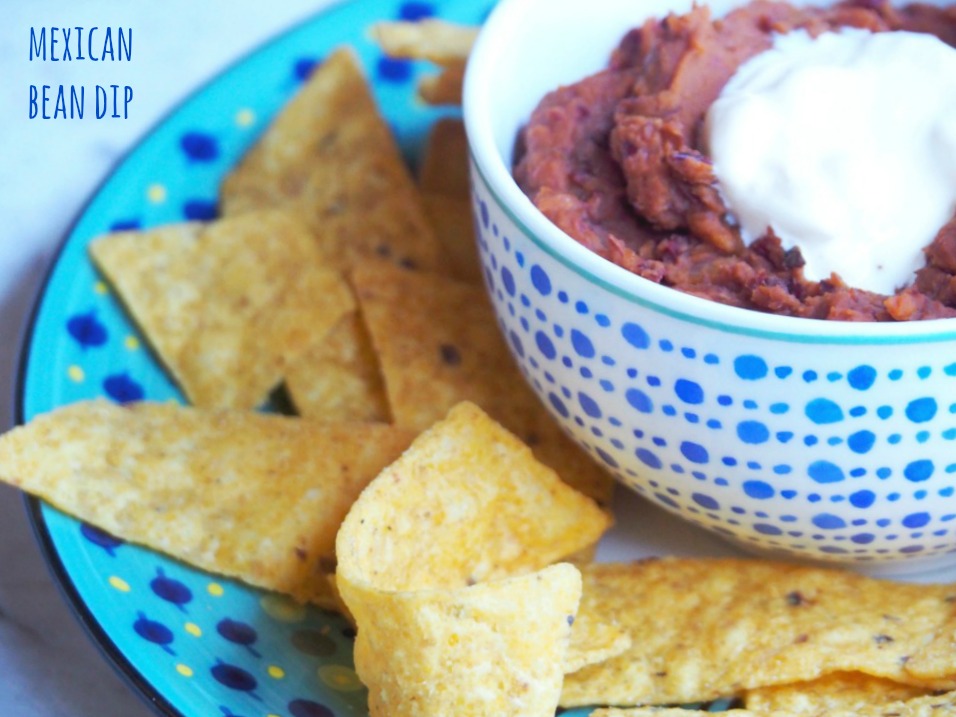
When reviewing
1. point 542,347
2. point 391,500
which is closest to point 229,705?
point 391,500

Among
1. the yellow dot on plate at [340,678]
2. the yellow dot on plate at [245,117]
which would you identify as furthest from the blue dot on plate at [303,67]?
the yellow dot on plate at [340,678]

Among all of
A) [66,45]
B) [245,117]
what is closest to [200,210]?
[245,117]

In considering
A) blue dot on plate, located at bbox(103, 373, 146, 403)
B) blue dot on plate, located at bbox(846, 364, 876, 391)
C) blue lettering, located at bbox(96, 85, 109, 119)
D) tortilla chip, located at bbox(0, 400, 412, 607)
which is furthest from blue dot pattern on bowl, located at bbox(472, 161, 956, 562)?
blue lettering, located at bbox(96, 85, 109, 119)

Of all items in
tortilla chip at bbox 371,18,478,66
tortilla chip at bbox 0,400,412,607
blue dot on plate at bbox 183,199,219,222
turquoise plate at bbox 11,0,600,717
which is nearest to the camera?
turquoise plate at bbox 11,0,600,717

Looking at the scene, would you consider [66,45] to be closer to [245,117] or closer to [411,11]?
[245,117]

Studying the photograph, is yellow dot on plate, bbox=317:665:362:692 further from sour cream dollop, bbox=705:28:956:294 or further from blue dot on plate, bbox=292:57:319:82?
blue dot on plate, bbox=292:57:319:82

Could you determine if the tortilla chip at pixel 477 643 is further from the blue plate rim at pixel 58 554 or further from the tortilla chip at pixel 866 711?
the blue plate rim at pixel 58 554
